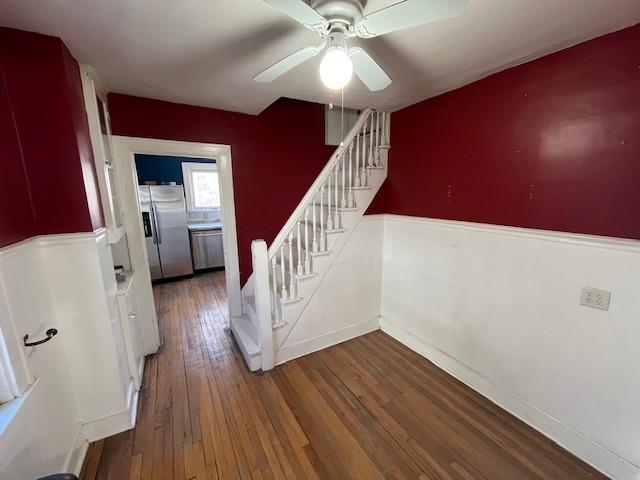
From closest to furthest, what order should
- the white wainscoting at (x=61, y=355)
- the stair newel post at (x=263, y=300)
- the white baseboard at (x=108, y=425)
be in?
the white wainscoting at (x=61, y=355)
the white baseboard at (x=108, y=425)
the stair newel post at (x=263, y=300)

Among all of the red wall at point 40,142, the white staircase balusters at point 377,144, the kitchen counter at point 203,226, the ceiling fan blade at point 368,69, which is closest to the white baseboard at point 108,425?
the red wall at point 40,142

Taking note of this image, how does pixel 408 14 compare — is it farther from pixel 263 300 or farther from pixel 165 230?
pixel 165 230

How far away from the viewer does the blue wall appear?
4594 mm

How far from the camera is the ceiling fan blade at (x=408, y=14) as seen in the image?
83 cm

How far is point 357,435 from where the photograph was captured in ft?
5.61

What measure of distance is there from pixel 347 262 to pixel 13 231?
88.6 inches

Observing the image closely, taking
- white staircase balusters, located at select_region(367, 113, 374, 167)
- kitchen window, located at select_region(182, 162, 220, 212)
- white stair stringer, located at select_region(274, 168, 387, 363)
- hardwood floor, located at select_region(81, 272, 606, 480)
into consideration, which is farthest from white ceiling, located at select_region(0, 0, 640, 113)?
kitchen window, located at select_region(182, 162, 220, 212)

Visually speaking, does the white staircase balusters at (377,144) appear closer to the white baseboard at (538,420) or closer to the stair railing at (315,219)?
the stair railing at (315,219)

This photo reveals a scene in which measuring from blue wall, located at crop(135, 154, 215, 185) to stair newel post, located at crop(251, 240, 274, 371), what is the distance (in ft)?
11.7

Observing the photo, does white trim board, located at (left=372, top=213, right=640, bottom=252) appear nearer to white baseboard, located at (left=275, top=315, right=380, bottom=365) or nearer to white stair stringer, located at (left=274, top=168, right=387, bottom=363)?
white stair stringer, located at (left=274, top=168, right=387, bottom=363)

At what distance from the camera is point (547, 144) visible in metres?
1.58

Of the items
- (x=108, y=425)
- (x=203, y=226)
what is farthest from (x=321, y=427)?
(x=203, y=226)

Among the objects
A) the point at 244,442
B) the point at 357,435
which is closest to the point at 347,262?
the point at 357,435

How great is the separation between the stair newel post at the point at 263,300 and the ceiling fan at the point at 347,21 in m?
1.28
